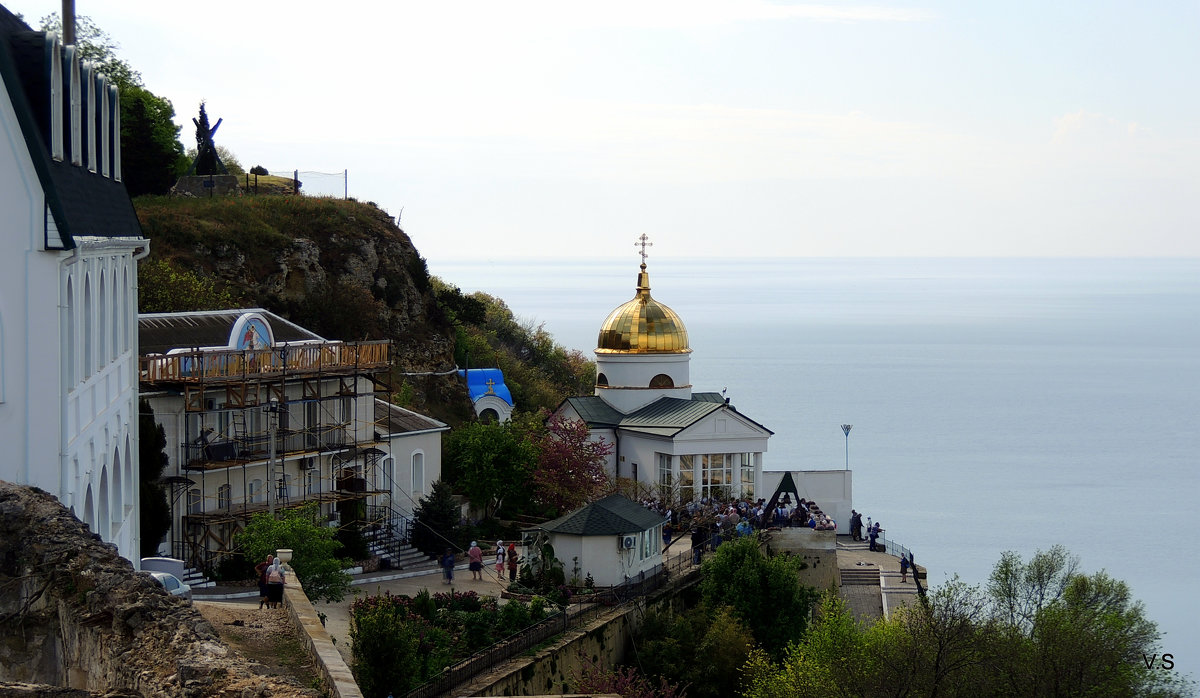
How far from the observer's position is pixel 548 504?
5250 centimetres

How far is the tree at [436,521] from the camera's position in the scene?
152 ft

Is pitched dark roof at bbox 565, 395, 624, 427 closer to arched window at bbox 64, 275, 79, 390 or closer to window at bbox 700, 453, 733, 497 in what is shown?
window at bbox 700, 453, 733, 497

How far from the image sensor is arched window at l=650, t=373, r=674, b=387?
60.2m

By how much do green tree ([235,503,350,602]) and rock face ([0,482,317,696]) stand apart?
1763 centimetres

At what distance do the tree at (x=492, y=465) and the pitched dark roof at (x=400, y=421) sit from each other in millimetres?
1419

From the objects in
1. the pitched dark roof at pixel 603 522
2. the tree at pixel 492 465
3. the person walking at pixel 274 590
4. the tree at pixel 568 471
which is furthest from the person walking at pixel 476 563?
the person walking at pixel 274 590

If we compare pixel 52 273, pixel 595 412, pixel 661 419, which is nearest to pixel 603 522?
pixel 661 419

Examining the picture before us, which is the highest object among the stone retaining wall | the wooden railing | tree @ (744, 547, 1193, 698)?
the wooden railing

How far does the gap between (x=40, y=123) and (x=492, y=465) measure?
33.0 meters

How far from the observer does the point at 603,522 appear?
138 ft

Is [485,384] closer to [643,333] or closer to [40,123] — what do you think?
[643,333]

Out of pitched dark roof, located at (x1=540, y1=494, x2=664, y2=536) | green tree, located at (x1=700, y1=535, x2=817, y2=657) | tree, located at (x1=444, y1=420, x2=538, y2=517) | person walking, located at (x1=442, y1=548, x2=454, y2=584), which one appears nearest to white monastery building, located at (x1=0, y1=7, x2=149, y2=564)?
person walking, located at (x1=442, y1=548, x2=454, y2=584)

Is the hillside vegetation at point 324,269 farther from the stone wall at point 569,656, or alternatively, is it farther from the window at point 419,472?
the stone wall at point 569,656

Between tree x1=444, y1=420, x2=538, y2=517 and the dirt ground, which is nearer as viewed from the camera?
the dirt ground
